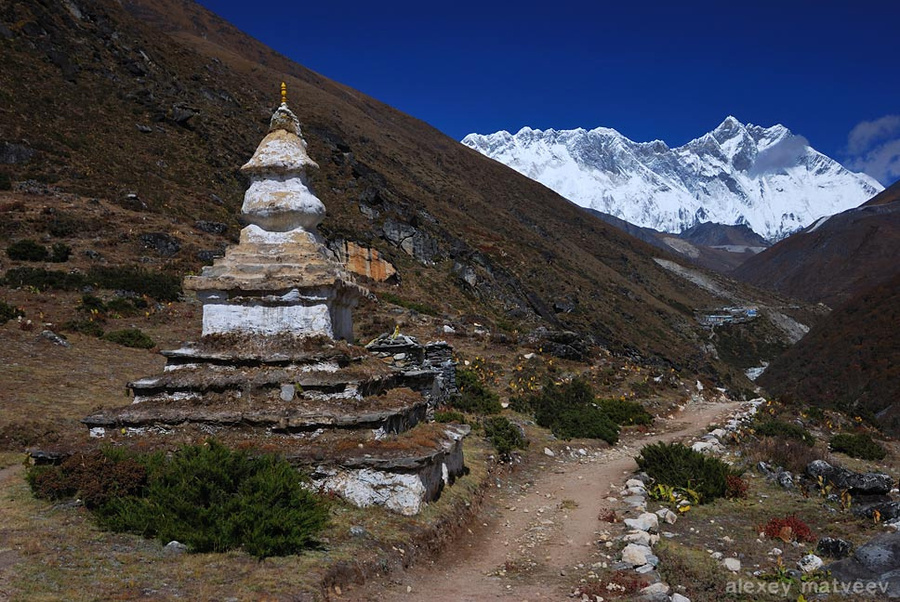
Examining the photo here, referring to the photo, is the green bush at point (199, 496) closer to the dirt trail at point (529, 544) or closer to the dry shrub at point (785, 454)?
the dirt trail at point (529, 544)

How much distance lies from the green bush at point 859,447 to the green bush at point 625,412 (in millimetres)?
4620

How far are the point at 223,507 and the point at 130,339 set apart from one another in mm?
13824

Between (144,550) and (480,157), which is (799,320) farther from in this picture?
(144,550)

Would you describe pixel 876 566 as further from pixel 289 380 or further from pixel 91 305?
pixel 91 305

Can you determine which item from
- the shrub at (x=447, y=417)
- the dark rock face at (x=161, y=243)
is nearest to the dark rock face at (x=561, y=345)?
the shrub at (x=447, y=417)

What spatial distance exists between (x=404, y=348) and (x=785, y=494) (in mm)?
9327

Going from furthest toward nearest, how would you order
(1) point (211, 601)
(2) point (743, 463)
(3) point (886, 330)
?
(3) point (886, 330) < (2) point (743, 463) < (1) point (211, 601)

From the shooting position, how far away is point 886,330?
32125 mm

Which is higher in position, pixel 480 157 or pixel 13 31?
pixel 480 157

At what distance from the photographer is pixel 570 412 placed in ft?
52.5

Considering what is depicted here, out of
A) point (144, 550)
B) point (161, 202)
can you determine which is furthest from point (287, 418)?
point (161, 202)


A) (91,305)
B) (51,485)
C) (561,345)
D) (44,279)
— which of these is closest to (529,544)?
(51,485)

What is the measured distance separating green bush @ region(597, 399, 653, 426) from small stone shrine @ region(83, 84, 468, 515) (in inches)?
341

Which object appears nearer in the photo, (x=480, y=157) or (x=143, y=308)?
(x=143, y=308)
